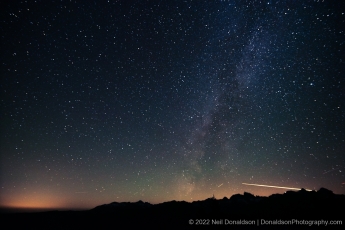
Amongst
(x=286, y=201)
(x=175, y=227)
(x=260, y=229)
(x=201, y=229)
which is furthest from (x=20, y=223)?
(x=286, y=201)

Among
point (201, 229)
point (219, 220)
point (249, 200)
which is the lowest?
point (249, 200)

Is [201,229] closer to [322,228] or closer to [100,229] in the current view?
[100,229]

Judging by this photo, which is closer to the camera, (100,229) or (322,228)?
(322,228)

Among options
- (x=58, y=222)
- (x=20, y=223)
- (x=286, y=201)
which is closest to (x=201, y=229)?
(x=58, y=222)

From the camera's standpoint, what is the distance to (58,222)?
30438 millimetres

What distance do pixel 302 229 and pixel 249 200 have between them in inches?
1727

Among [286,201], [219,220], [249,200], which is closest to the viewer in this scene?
[219,220]

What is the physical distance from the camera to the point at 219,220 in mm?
9602

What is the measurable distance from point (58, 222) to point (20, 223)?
5.59 metres

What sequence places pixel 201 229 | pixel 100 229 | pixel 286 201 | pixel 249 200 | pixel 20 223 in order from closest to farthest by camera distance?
1. pixel 201 229
2. pixel 100 229
3. pixel 20 223
4. pixel 286 201
5. pixel 249 200

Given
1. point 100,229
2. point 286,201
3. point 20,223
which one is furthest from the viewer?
point 286,201

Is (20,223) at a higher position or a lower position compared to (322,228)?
lower

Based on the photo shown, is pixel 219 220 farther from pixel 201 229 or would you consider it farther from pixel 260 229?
pixel 260 229

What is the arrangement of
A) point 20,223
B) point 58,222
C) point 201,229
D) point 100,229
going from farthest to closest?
point 58,222 < point 20,223 < point 100,229 < point 201,229
